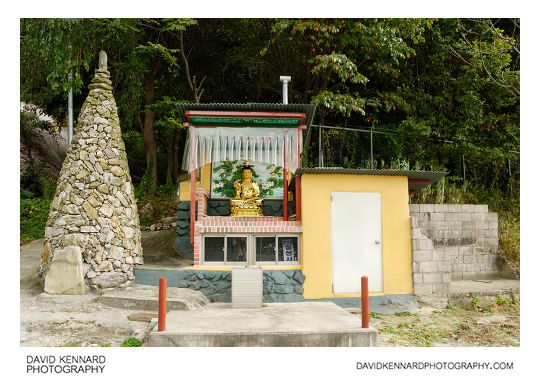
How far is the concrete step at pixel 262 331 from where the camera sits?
18.8ft

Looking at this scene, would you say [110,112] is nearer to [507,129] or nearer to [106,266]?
[106,266]

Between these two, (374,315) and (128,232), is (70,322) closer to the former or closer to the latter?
(128,232)

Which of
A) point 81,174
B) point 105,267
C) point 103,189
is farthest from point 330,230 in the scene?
point 81,174

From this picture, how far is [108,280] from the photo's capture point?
832 centimetres

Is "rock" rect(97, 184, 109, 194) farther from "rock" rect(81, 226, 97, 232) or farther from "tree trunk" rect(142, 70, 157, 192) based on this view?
"tree trunk" rect(142, 70, 157, 192)

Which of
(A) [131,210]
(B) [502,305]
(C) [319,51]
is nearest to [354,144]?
(C) [319,51]

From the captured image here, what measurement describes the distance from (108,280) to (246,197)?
431cm

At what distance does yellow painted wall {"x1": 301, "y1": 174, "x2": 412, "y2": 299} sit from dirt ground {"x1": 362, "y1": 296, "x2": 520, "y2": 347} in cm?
88

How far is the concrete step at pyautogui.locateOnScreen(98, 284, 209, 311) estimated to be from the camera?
25.3ft

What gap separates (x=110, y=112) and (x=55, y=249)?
3331mm

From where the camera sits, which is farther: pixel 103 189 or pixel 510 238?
pixel 510 238

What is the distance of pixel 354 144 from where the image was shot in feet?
48.8

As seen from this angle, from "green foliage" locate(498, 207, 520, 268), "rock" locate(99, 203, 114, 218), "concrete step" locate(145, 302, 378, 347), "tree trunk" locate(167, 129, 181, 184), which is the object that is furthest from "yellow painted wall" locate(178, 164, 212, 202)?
"green foliage" locate(498, 207, 520, 268)

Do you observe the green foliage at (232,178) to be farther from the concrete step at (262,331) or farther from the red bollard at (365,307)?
the red bollard at (365,307)
